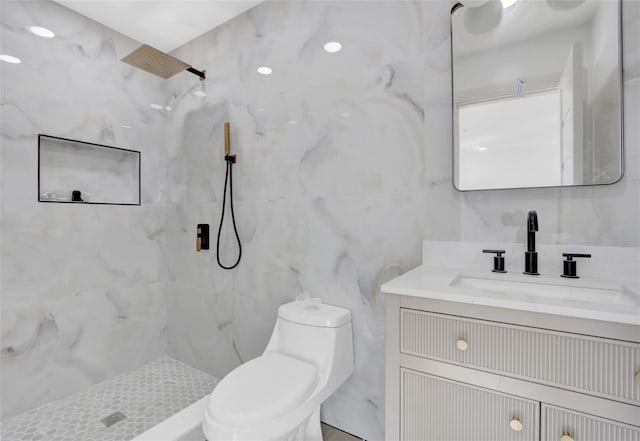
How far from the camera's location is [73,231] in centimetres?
206

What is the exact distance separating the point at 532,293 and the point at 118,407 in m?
2.25

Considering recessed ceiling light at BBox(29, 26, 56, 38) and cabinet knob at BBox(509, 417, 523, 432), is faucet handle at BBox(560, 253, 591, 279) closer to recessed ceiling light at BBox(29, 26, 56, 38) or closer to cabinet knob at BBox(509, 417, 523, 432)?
cabinet knob at BBox(509, 417, 523, 432)

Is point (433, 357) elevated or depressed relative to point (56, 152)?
depressed

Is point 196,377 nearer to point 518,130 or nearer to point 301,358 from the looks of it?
point 301,358

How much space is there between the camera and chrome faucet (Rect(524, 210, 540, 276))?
1.17 m

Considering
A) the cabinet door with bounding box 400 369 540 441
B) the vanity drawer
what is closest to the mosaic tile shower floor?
the cabinet door with bounding box 400 369 540 441

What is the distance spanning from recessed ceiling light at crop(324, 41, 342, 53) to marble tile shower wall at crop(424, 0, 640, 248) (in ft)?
1.49

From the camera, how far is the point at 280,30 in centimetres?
193

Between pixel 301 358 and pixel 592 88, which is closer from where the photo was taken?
pixel 592 88

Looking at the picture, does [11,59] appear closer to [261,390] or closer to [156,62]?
[156,62]

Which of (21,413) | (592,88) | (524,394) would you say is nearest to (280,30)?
(592,88)

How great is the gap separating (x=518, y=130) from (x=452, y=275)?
636 mm

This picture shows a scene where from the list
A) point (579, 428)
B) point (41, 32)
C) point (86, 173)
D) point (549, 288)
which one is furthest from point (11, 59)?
Answer: point (579, 428)

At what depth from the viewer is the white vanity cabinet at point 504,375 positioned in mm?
782
